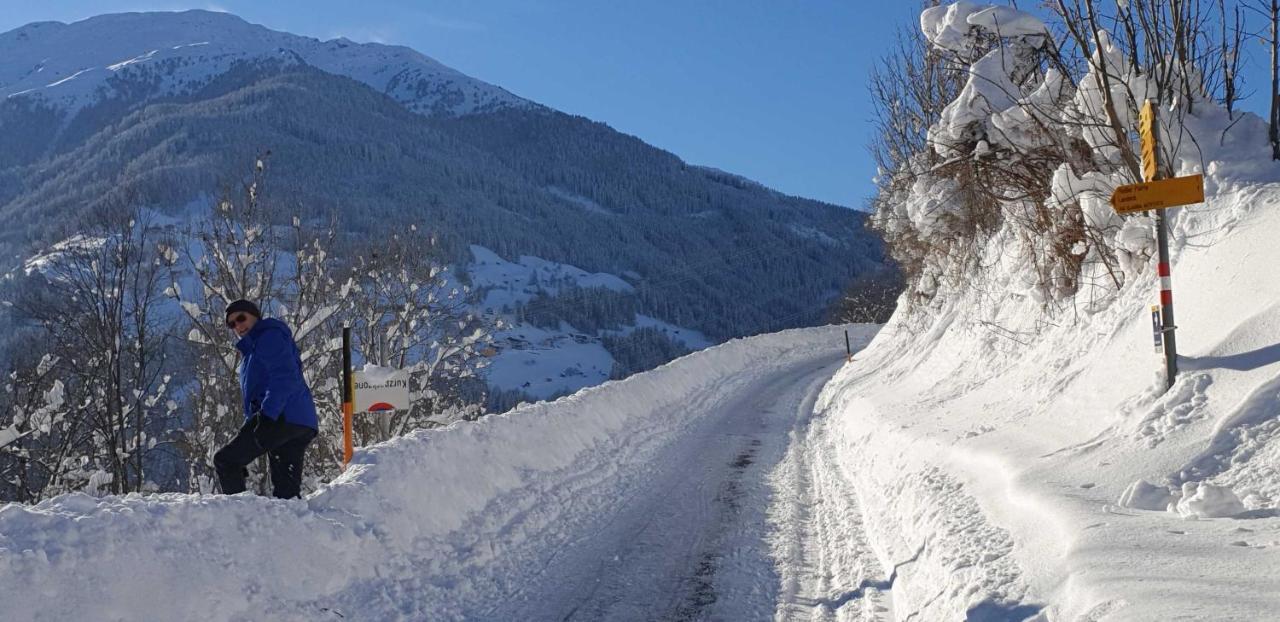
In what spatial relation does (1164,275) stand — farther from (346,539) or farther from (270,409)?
(270,409)

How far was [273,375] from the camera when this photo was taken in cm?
561

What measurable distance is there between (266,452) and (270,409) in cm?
31

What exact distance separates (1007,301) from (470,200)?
18234 centimetres

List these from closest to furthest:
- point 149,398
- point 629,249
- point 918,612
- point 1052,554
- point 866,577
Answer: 1. point 1052,554
2. point 918,612
3. point 866,577
4. point 149,398
5. point 629,249

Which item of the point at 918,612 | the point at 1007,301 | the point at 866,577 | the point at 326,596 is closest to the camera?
the point at 918,612

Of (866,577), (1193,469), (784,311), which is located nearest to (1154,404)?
(1193,469)

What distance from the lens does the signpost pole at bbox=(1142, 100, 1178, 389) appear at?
18.2 ft

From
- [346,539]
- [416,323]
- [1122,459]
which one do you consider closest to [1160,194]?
[1122,459]

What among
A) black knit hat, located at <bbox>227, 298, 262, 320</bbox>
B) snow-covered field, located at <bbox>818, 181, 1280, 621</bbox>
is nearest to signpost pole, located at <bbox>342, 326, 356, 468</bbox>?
black knit hat, located at <bbox>227, 298, 262, 320</bbox>

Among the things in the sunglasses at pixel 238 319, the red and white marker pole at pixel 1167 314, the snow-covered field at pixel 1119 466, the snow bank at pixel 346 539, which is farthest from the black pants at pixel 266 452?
the red and white marker pole at pixel 1167 314

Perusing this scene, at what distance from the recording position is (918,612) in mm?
4270

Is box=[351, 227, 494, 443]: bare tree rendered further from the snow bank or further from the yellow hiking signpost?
the yellow hiking signpost

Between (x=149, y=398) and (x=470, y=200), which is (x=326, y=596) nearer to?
(x=149, y=398)

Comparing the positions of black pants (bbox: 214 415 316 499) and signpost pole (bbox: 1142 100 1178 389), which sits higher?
signpost pole (bbox: 1142 100 1178 389)
